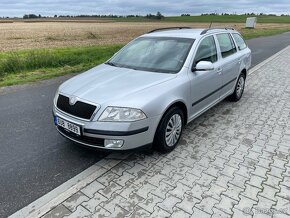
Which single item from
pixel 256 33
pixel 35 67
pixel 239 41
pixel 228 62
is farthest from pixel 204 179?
pixel 256 33

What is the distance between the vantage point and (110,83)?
379 cm

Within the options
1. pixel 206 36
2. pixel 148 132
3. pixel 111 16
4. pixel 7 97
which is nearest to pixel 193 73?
pixel 206 36

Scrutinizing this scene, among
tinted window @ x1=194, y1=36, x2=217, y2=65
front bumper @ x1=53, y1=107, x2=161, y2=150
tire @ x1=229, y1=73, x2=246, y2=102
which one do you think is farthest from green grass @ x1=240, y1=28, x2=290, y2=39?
front bumper @ x1=53, y1=107, x2=161, y2=150

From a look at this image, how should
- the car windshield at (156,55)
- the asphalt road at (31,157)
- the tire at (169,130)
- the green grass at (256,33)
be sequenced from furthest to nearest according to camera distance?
the green grass at (256,33), the car windshield at (156,55), the tire at (169,130), the asphalt road at (31,157)

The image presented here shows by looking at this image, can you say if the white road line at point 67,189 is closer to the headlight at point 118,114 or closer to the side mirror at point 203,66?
the headlight at point 118,114

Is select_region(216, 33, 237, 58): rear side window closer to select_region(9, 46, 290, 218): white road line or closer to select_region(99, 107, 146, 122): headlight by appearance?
select_region(99, 107, 146, 122): headlight

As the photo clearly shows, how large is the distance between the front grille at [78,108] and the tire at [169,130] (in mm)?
941

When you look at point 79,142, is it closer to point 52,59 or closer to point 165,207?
point 165,207

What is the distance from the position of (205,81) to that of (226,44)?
1475mm

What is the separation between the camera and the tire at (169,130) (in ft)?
12.0

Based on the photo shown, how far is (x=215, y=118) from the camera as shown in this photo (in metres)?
5.32

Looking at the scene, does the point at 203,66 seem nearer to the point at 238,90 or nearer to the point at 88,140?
the point at 88,140

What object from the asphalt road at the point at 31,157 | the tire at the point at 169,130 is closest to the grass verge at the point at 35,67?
the asphalt road at the point at 31,157

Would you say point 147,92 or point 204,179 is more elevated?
point 147,92
